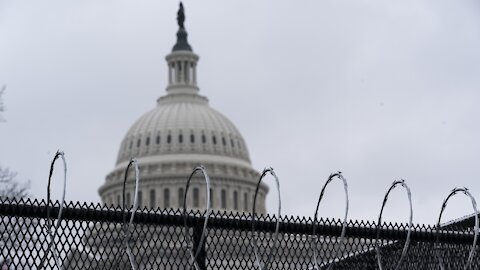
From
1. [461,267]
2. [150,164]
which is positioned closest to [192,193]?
[150,164]

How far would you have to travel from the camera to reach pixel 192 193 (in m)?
175

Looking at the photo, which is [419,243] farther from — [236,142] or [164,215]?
[236,142]

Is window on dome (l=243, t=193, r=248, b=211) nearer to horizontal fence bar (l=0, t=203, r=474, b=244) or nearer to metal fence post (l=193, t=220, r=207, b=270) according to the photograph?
horizontal fence bar (l=0, t=203, r=474, b=244)

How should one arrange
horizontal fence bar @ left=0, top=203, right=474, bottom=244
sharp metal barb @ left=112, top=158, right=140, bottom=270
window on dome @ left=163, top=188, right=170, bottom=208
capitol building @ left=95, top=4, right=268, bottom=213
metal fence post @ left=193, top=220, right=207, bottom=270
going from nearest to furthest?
sharp metal barb @ left=112, top=158, right=140, bottom=270, horizontal fence bar @ left=0, top=203, right=474, bottom=244, metal fence post @ left=193, top=220, right=207, bottom=270, window on dome @ left=163, top=188, right=170, bottom=208, capitol building @ left=95, top=4, right=268, bottom=213

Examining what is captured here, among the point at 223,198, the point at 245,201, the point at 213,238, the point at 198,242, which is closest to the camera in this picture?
the point at 198,242

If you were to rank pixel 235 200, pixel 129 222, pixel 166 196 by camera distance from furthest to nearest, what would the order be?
pixel 235 200 → pixel 166 196 → pixel 129 222

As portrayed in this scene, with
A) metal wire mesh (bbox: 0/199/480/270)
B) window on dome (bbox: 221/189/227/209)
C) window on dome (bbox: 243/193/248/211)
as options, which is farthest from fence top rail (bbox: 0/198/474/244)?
window on dome (bbox: 243/193/248/211)

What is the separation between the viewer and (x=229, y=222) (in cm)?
952

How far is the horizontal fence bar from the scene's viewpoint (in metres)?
8.66

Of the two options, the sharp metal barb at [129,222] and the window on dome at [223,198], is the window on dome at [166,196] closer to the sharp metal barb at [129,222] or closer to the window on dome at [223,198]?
the window on dome at [223,198]

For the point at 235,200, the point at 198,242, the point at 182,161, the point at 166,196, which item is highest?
the point at 182,161

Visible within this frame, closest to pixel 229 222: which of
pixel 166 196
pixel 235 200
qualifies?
pixel 166 196

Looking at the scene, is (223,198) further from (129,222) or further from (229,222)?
(129,222)

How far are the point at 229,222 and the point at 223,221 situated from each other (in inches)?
2.3
